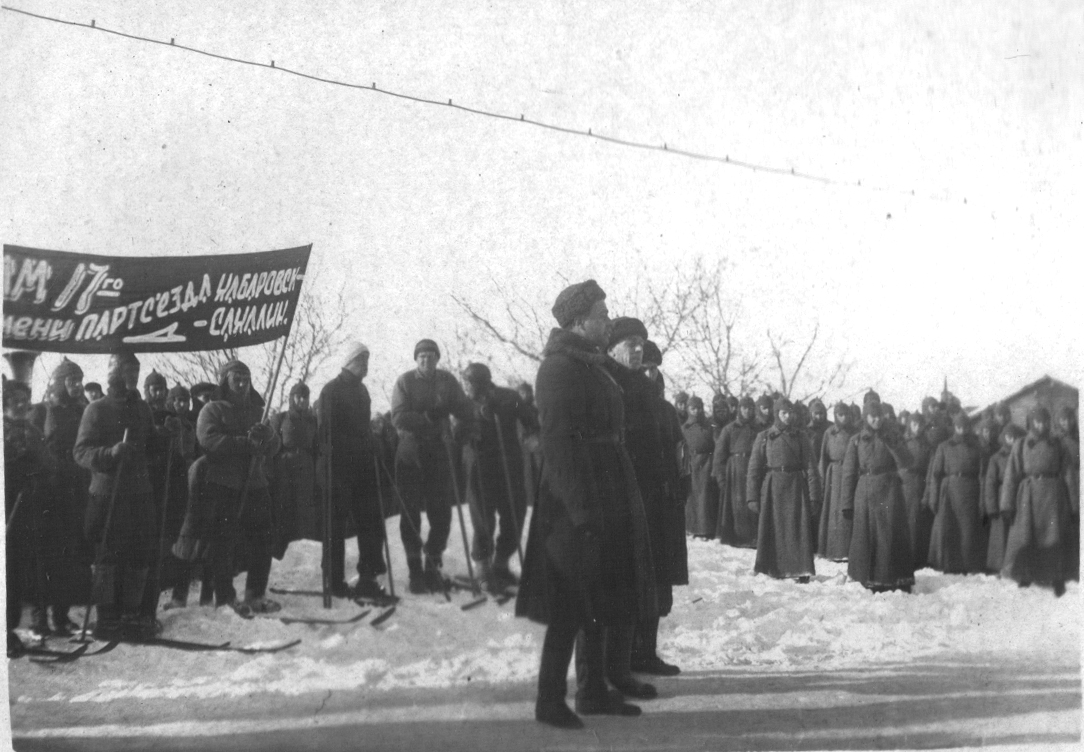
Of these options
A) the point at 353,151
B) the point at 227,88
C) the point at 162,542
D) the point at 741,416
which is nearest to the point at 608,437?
the point at 741,416

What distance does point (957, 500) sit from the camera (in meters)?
4.64

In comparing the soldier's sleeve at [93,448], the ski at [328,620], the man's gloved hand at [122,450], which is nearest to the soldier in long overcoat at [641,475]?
the ski at [328,620]

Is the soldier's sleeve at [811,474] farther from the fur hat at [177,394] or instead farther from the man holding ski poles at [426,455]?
the fur hat at [177,394]

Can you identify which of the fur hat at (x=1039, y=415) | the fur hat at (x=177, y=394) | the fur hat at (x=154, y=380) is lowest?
the fur hat at (x=177, y=394)

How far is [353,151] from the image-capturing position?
443 centimetres

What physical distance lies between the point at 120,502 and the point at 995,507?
401cm

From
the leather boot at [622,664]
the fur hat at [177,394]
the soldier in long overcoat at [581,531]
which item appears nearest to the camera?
the soldier in long overcoat at [581,531]

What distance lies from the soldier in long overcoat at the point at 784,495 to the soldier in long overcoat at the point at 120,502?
2718 mm

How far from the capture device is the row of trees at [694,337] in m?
4.33

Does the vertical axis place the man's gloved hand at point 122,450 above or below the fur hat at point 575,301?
below

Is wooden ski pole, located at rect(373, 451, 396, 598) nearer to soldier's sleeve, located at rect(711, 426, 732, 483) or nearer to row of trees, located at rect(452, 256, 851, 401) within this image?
row of trees, located at rect(452, 256, 851, 401)

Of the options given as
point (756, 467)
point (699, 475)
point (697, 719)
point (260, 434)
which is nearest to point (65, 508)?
point (260, 434)

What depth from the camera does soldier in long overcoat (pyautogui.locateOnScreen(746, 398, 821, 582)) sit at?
15.0 ft

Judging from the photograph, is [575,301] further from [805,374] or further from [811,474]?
[811,474]
